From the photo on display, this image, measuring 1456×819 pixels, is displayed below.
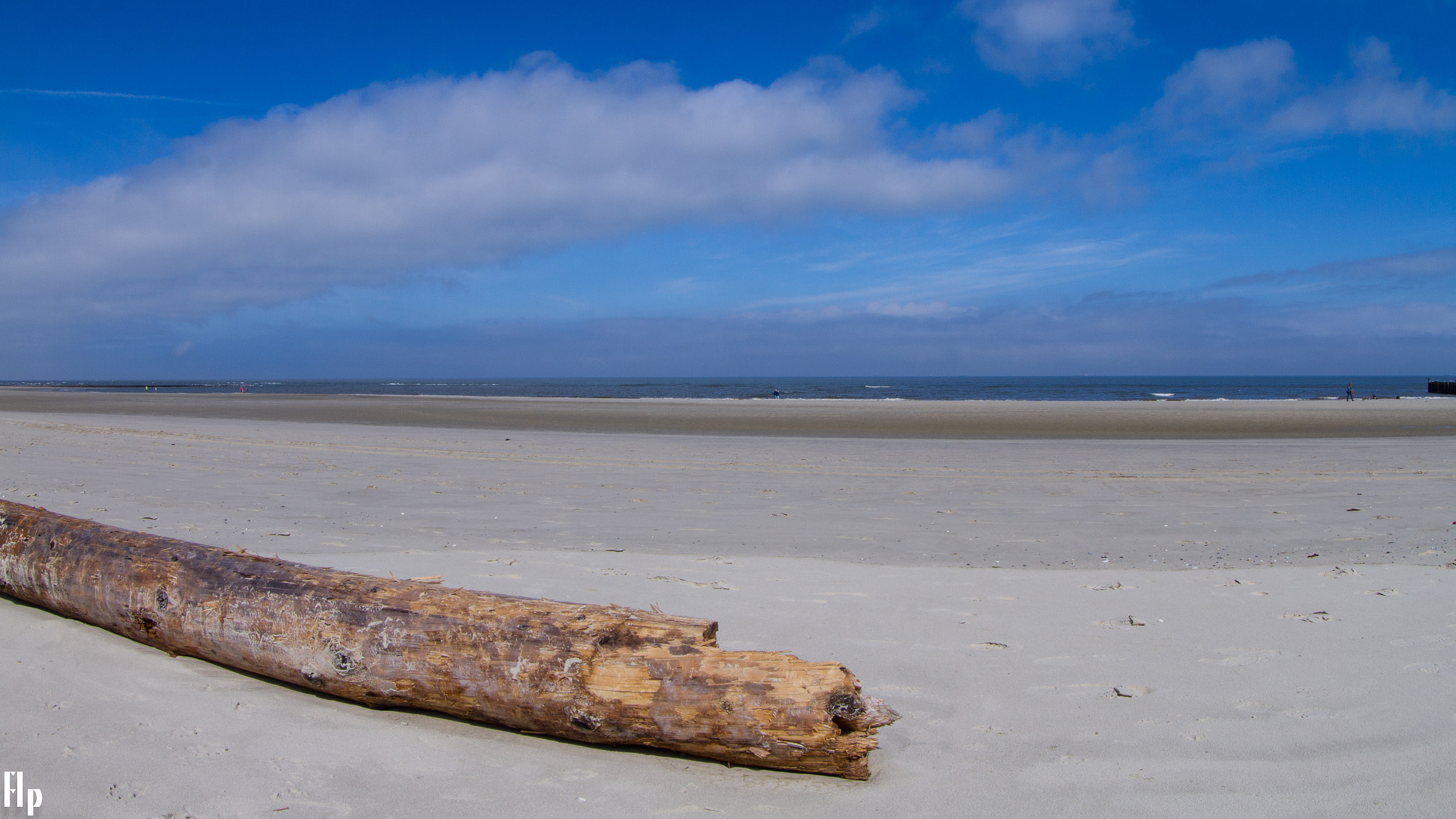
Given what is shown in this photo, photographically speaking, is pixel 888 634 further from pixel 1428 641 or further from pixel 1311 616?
pixel 1428 641

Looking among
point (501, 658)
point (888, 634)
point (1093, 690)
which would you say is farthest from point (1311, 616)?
point (501, 658)

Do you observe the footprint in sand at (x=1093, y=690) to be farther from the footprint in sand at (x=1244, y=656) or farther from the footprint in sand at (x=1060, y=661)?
the footprint in sand at (x=1244, y=656)

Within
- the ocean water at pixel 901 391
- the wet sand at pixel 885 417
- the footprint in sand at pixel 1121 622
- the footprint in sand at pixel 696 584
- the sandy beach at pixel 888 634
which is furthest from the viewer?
the ocean water at pixel 901 391

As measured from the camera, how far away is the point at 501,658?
282 cm

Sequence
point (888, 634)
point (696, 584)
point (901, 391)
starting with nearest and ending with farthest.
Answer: point (888, 634) < point (696, 584) < point (901, 391)

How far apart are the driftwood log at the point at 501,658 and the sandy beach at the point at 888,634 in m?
0.11

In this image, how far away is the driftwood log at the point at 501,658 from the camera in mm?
2568

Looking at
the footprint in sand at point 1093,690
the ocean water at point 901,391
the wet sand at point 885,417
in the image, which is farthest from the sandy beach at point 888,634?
the ocean water at point 901,391

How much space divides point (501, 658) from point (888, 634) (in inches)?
79.7

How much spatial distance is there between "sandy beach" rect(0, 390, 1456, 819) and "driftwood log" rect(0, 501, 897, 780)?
0.37ft

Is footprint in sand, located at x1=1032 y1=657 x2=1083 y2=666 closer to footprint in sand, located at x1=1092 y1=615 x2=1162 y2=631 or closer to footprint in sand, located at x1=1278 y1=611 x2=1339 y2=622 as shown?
footprint in sand, located at x1=1092 y1=615 x2=1162 y2=631

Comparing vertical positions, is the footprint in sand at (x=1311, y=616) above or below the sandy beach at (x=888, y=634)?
above

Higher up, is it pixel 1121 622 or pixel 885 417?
pixel 885 417

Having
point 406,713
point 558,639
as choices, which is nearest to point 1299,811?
point 558,639
